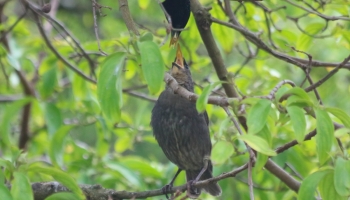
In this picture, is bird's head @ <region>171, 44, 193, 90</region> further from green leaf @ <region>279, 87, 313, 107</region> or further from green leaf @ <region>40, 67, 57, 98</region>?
green leaf @ <region>279, 87, 313, 107</region>

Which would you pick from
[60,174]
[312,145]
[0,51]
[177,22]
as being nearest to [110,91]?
[60,174]

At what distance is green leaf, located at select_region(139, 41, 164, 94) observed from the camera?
83.7 inches

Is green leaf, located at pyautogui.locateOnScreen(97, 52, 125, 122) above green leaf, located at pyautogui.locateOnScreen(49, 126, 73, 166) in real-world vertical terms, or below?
above

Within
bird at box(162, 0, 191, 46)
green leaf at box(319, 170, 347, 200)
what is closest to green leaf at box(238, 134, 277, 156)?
green leaf at box(319, 170, 347, 200)

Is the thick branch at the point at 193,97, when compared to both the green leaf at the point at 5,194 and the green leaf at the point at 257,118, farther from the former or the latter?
the green leaf at the point at 5,194

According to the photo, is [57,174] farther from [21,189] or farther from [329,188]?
[329,188]

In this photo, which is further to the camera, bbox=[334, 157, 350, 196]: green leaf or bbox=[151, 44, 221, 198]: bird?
bbox=[151, 44, 221, 198]: bird

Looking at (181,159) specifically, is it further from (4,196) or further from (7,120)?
(4,196)

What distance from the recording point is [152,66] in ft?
6.99

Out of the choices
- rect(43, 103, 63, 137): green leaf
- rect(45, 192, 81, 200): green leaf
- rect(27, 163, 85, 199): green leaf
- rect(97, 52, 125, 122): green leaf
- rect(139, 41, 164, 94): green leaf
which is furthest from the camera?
rect(43, 103, 63, 137): green leaf

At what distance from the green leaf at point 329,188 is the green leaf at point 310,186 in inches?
1.2

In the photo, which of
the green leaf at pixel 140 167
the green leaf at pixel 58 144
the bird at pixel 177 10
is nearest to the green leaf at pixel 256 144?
the bird at pixel 177 10

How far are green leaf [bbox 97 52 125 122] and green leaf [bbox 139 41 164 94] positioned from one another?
0.17 meters

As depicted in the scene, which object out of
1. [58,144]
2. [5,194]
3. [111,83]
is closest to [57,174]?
[5,194]
